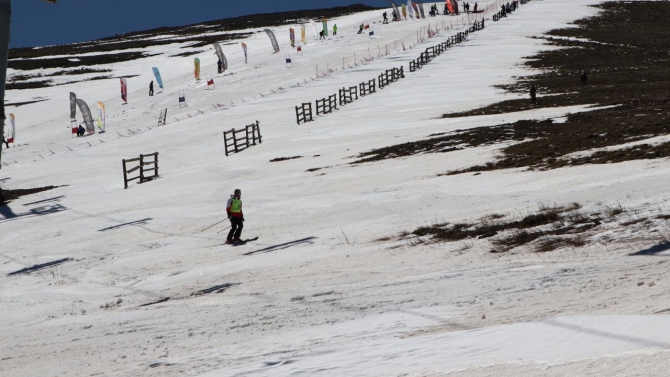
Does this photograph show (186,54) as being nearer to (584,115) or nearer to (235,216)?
(584,115)

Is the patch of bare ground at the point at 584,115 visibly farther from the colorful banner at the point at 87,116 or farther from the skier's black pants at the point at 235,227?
the colorful banner at the point at 87,116

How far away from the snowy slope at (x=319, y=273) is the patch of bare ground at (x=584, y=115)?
139cm

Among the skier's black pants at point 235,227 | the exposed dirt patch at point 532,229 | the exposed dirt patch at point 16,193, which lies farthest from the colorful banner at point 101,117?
the exposed dirt patch at point 532,229

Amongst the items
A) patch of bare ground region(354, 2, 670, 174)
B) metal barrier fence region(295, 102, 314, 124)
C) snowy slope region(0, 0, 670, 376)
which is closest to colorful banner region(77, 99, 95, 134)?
metal barrier fence region(295, 102, 314, 124)

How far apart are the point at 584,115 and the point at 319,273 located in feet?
70.4

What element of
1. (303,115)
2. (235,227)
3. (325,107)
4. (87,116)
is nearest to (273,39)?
(87,116)

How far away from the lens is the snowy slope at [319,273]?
9.21m

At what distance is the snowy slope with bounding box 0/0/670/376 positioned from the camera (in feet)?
30.2

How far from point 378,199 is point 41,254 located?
878 centimetres

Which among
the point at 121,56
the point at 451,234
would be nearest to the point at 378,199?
the point at 451,234

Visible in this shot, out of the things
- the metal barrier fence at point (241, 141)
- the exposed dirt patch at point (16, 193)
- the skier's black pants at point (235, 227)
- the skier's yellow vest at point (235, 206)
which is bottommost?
the exposed dirt patch at point (16, 193)

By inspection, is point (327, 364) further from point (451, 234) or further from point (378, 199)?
point (378, 199)

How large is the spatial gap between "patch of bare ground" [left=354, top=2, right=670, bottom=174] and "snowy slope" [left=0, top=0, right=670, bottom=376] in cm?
139

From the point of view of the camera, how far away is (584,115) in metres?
34.1
